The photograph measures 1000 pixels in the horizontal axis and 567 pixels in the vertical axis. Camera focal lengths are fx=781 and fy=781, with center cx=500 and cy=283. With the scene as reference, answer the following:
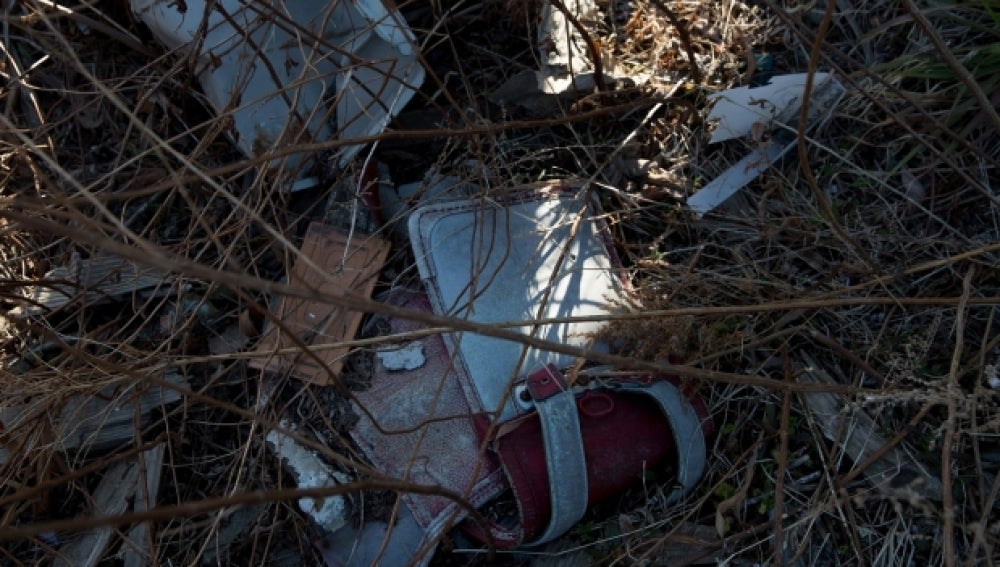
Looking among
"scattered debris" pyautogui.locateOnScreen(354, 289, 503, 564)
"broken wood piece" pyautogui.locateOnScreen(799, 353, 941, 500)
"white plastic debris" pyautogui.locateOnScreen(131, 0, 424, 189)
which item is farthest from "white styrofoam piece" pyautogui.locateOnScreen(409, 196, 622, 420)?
"broken wood piece" pyautogui.locateOnScreen(799, 353, 941, 500)

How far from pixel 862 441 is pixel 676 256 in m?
0.60

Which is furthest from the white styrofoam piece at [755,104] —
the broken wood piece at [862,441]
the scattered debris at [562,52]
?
the broken wood piece at [862,441]

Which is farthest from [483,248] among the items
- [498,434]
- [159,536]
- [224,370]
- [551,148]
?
[159,536]

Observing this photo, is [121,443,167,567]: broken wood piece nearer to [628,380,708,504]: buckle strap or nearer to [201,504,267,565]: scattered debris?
[201,504,267,565]: scattered debris

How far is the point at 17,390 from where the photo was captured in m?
1.61

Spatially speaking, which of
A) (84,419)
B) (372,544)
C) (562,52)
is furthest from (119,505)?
(562,52)

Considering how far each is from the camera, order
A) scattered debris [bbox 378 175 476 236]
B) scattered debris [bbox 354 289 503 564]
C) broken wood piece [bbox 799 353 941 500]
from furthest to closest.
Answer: scattered debris [bbox 378 175 476 236] < scattered debris [bbox 354 289 503 564] < broken wood piece [bbox 799 353 941 500]

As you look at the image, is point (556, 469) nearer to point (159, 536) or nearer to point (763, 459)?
point (763, 459)

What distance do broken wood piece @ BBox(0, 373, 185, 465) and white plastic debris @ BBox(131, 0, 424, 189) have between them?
2.04ft

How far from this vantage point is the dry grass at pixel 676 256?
62.6 inches

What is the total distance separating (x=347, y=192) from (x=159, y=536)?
91cm

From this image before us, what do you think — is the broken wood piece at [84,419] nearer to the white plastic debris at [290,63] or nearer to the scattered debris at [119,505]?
the scattered debris at [119,505]

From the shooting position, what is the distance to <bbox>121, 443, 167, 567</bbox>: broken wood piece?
1.71 meters

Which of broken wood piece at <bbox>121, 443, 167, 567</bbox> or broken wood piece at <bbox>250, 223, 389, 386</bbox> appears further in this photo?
broken wood piece at <bbox>250, 223, 389, 386</bbox>
